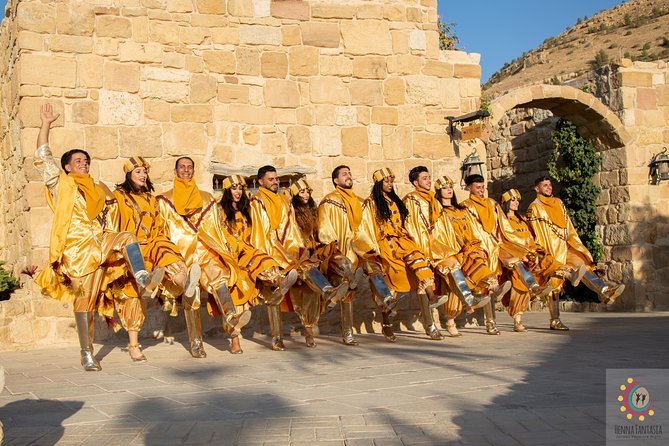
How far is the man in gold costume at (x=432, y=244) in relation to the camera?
28.1ft

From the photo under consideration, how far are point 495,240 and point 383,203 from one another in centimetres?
152

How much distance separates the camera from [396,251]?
8.65 metres

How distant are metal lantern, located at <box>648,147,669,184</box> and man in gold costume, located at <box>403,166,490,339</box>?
5769mm

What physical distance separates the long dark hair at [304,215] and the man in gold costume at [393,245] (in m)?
0.59

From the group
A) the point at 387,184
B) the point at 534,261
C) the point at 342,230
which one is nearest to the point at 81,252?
the point at 342,230

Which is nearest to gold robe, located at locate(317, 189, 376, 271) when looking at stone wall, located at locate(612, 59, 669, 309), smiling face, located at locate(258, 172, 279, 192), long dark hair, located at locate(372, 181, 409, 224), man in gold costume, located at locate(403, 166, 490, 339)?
long dark hair, located at locate(372, 181, 409, 224)

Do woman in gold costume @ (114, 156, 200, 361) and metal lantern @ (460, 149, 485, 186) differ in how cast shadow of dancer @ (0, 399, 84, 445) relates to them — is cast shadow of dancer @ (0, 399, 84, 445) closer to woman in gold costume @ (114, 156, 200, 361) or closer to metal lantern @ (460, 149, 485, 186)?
woman in gold costume @ (114, 156, 200, 361)

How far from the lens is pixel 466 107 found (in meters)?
10.5

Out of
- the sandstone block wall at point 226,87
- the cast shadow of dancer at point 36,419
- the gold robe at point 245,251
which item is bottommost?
the cast shadow of dancer at point 36,419

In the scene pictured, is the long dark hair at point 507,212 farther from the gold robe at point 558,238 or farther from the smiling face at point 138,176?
the smiling face at point 138,176

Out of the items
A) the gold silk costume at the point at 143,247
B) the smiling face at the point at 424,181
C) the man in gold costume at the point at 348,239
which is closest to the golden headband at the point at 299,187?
the man in gold costume at the point at 348,239

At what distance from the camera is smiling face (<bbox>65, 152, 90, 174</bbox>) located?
23.4 ft

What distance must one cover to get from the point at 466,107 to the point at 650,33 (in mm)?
25955

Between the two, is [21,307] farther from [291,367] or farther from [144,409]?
[144,409]
